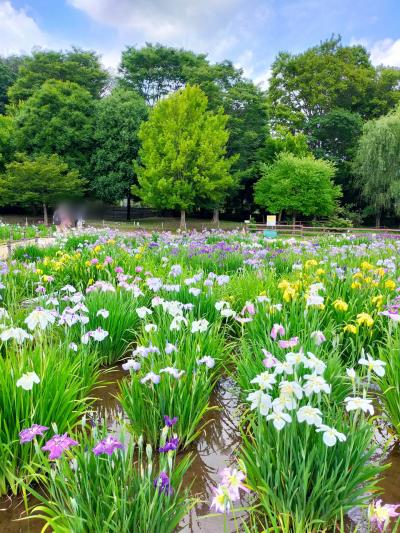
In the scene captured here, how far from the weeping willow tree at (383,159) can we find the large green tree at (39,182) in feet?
64.8

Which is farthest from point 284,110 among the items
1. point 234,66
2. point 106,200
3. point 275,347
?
point 275,347

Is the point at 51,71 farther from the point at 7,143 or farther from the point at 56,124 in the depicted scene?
the point at 56,124

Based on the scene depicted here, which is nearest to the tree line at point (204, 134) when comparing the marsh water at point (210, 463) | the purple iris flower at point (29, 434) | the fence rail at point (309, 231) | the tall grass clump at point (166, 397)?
the fence rail at point (309, 231)

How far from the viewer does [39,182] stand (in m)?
23.9

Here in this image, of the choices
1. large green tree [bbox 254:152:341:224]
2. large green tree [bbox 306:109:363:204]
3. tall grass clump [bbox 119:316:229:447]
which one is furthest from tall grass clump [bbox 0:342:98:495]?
large green tree [bbox 306:109:363:204]

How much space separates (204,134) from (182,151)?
1.73 m

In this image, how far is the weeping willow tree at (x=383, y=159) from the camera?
25.5 m

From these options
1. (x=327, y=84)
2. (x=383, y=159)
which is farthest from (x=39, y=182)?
(x=327, y=84)

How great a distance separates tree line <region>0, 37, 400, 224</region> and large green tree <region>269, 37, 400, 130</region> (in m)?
0.11

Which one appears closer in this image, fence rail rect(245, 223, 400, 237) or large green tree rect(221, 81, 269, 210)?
fence rail rect(245, 223, 400, 237)

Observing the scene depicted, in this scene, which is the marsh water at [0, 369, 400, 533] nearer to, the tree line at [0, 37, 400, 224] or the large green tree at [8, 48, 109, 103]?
the tree line at [0, 37, 400, 224]

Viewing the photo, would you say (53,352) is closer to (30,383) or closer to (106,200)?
(30,383)

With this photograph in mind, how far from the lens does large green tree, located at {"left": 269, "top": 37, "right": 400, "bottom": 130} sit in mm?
35375

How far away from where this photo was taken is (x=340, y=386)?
7.59ft
